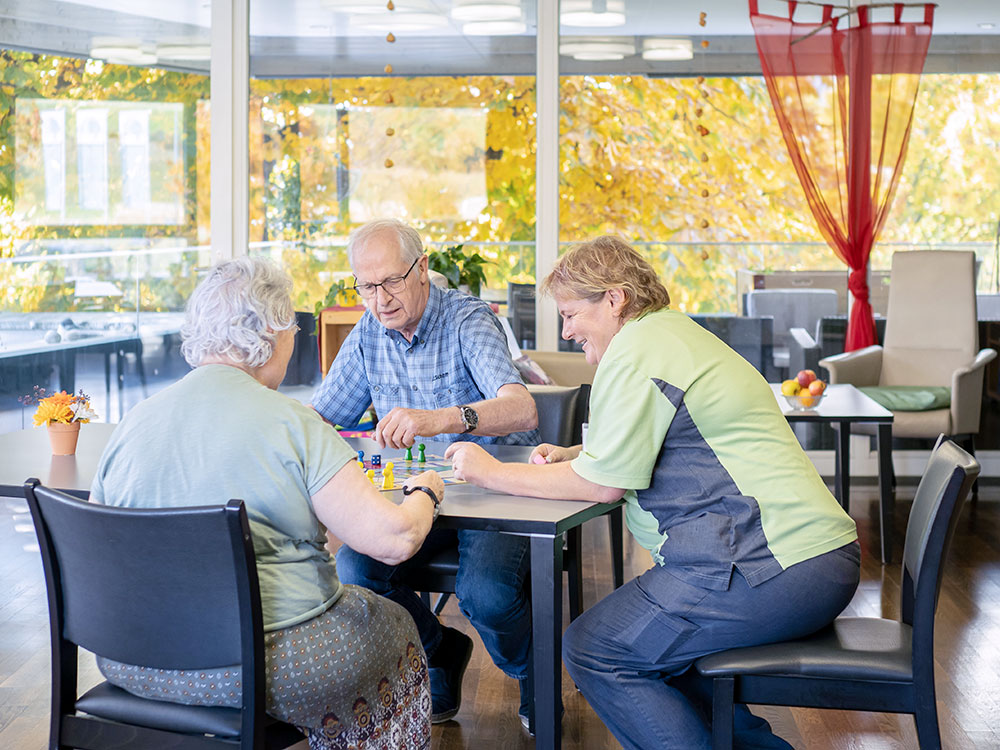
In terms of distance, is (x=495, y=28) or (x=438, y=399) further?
(x=495, y=28)

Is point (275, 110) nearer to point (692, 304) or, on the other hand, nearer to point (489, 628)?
point (692, 304)

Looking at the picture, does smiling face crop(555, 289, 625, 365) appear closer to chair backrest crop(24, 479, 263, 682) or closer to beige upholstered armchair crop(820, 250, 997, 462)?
chair backrest crop(24, 479, 263, 682)

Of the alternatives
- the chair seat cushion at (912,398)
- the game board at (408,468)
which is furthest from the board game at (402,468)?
the chair seat cushion at (912,398)

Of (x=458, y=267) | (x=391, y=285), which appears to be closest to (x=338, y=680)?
(x=391, y=285)

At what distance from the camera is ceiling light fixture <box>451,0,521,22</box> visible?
19.9 ft

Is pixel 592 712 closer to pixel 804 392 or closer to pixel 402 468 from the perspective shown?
pixel 402 468

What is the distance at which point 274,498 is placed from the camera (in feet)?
5.88

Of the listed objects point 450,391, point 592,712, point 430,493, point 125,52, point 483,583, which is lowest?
point 592,712

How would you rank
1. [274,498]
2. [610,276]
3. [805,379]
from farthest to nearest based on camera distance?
[805,379], [610,276], [274,498]

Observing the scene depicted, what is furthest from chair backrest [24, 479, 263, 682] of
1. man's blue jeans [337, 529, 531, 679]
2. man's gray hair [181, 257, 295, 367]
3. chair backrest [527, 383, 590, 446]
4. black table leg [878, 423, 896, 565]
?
black table leg [878, 423, 896, 565]

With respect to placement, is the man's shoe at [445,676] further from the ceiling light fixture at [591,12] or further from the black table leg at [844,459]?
the ceiling light fixture at [591,12]

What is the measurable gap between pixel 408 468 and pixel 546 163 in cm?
383

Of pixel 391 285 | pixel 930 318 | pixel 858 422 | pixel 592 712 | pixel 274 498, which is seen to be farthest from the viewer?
pixel 930 318

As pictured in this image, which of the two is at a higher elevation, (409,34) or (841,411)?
(409,34)
